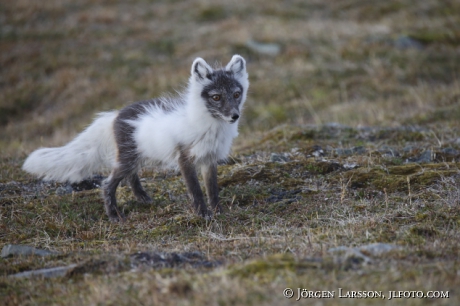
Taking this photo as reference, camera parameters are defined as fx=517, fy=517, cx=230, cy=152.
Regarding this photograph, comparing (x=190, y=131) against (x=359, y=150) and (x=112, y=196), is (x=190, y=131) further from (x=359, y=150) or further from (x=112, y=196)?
(x=359, y=150)

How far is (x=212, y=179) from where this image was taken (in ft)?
22.4

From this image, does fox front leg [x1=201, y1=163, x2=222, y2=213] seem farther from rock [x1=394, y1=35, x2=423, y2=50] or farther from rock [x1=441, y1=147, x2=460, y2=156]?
rock [x1=394, y1=35, x2=423, y2=50]

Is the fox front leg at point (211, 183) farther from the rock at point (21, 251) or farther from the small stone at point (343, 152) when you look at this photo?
the small stone at point (343, 152)

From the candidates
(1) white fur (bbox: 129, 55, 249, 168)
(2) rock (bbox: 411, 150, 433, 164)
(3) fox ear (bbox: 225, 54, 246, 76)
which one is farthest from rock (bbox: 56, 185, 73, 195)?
(2) rock (bbox: 411, 150, 433, 164)

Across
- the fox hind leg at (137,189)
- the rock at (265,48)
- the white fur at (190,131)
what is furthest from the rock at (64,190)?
the rock at (265,48)

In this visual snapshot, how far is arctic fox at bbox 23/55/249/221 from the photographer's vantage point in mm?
6625

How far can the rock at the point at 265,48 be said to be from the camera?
1725cm

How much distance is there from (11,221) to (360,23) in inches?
655

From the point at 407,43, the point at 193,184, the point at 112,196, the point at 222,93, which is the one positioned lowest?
the point at 112,196

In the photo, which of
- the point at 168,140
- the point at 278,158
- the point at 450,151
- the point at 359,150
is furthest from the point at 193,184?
the point at 450,151

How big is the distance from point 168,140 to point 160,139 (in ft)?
0.40

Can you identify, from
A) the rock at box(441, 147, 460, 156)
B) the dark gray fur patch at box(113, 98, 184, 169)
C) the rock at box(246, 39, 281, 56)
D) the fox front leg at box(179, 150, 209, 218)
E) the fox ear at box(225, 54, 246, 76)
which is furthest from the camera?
the rock at box(246, 39, 281, 56)

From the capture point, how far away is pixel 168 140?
22.2 ft

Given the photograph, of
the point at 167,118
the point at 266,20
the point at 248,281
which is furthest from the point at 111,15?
the point at 248,281
